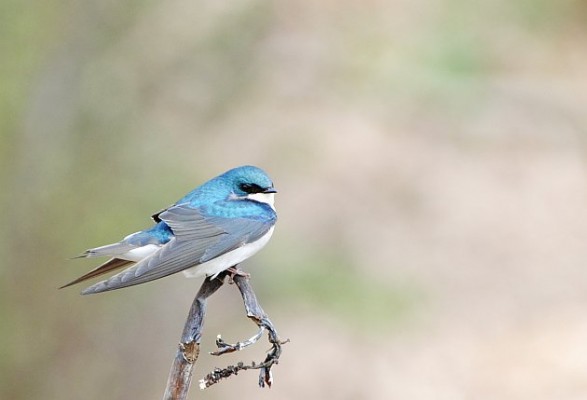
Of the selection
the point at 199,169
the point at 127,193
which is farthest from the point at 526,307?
the point at 127,193

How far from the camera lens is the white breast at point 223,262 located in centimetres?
196

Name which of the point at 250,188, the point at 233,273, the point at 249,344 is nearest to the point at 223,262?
the point at 233,273

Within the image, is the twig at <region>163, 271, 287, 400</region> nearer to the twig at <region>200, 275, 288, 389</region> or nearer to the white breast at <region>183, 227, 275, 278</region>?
the twig at <region>200, 275, 288, 389</region>

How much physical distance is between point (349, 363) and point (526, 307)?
1286 mm

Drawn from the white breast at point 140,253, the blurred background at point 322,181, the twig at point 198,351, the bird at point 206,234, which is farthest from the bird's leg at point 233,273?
the blurred background at point 322,181

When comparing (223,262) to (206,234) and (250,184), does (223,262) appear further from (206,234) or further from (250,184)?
(250,184)

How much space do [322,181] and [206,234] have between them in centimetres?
457

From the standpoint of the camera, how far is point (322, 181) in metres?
6.60

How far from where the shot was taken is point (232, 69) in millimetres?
3744

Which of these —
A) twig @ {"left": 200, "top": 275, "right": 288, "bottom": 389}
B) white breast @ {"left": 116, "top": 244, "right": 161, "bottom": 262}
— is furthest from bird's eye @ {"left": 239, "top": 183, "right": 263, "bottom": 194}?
twig @ {"left": 200, "top": 275, "right": 288, "bottom": 389}

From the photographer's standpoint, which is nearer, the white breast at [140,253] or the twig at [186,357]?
the twig at [186,357]

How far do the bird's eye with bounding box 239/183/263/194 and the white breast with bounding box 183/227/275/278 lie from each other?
0.16m

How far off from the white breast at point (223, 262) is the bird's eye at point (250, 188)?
16cm

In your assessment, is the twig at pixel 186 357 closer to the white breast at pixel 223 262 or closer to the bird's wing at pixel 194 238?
the bird's wing at pixel 194 238
